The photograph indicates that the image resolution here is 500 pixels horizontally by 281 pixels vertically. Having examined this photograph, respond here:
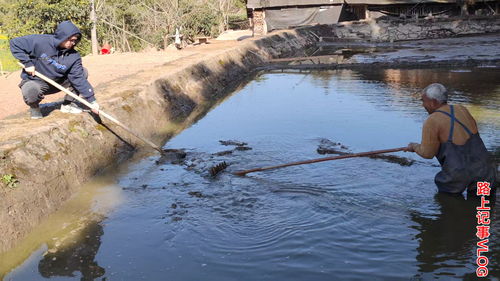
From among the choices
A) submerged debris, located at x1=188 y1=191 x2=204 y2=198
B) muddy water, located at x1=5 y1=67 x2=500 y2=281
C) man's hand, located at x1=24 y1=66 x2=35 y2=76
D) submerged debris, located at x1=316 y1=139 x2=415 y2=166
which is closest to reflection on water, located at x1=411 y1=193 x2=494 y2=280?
muddy water, located at x1=5 y1=67 x2=500 y2=281

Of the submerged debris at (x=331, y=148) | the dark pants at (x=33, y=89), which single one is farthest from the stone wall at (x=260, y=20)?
the dark pants at (x=33, y=89)

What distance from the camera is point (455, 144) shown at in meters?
5.00

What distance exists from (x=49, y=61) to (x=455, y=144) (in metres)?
5.05

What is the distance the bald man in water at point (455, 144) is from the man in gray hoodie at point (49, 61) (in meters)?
4.31

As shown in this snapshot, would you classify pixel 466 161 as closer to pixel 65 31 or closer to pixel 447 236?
pixel 447 236

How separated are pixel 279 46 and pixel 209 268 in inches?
770

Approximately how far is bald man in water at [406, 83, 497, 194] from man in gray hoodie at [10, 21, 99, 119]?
4310mm

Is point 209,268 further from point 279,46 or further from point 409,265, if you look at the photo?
point 279,46

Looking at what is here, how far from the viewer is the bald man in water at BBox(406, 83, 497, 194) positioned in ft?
16.4

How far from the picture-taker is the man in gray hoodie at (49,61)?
256 inches

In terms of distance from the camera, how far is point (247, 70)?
17.0m

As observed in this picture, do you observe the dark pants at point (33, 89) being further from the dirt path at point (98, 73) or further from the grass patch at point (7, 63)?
the grass patch at point (7, 63)

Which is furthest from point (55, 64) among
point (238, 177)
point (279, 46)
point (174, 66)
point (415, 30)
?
point (415, 30)

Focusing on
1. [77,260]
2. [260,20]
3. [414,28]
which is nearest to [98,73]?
[77,260]
